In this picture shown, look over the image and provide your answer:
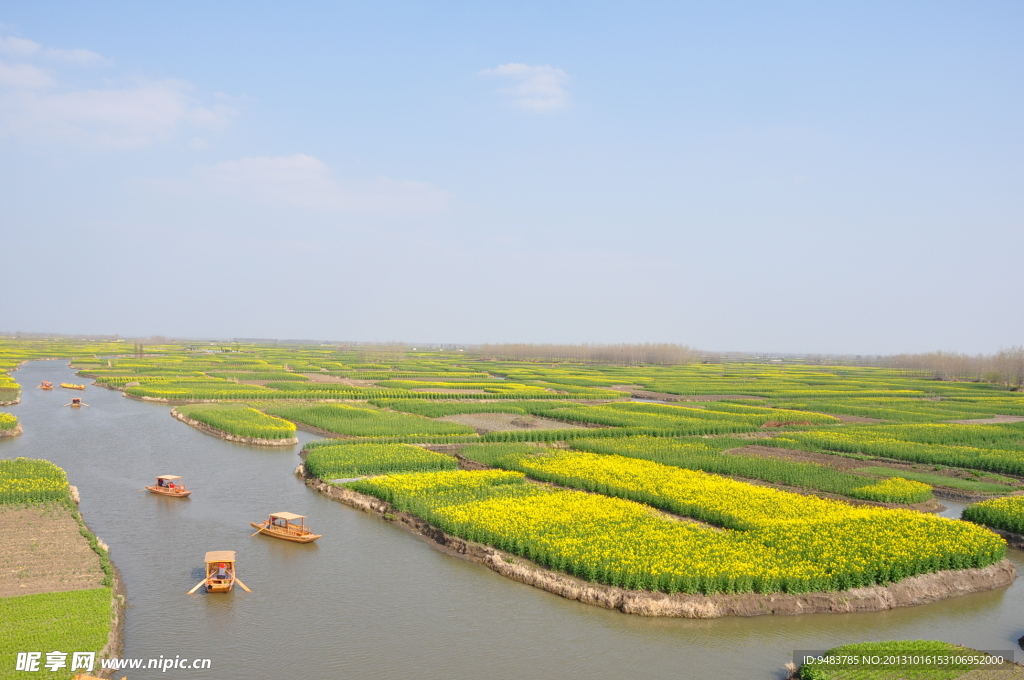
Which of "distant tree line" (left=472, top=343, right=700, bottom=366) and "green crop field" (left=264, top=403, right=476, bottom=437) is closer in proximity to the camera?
"green crop field" (left=264, top=403, right=476, bottom=437)

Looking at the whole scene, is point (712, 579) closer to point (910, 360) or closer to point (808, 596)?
point (808, 596)

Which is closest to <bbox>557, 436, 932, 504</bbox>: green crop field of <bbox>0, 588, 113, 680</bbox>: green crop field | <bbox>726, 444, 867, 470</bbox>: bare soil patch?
<bbox>726, 444, 867, 470</bbox>: bare soil patch

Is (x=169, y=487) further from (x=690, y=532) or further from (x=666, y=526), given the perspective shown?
(x=690, y=532)

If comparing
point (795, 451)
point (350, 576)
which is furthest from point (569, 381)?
point (350, 576)

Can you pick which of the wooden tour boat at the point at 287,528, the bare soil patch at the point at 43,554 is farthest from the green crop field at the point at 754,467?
the bare soil patch at the point at 43,554

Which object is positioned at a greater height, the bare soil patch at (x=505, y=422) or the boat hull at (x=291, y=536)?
the bare soil patch at (x=505, y=422)

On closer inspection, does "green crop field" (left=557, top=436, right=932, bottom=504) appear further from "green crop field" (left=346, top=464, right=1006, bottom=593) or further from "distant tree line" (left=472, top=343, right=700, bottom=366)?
"distant tree line" (left=472, top=343, right=700, bottom=366)

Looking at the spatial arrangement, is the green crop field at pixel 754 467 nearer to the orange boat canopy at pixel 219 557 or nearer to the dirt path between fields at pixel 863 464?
the dirt path between fields at pixel 863 464
